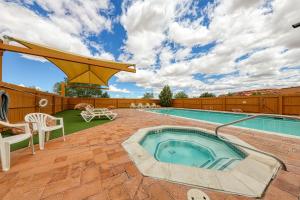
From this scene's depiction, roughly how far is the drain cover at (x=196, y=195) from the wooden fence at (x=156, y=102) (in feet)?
18.9

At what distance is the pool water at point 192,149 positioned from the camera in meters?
2.86

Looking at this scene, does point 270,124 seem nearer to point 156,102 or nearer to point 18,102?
point 18,102

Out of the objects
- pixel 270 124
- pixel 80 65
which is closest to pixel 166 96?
pixel 270 124

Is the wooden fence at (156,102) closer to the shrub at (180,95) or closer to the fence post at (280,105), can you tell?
the fence post at (280,105)

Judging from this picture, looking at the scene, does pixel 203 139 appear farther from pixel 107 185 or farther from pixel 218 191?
pixel 107 185

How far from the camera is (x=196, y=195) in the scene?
142cm

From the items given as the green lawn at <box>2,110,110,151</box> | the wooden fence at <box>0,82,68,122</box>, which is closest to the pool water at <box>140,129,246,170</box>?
the green lawn at <box>2,110,110,151</box>

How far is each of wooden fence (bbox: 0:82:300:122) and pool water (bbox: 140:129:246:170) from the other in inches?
204

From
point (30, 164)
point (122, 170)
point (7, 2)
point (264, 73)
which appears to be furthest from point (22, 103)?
point (264, 73)

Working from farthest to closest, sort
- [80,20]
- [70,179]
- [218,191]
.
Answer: [80,20] → [70,179] → [218,191]

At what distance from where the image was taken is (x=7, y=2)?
14.8 ft

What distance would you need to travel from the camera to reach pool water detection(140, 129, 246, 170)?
2859 millimetres

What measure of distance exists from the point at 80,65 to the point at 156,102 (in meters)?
13.7

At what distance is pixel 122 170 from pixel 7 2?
23.5ft
